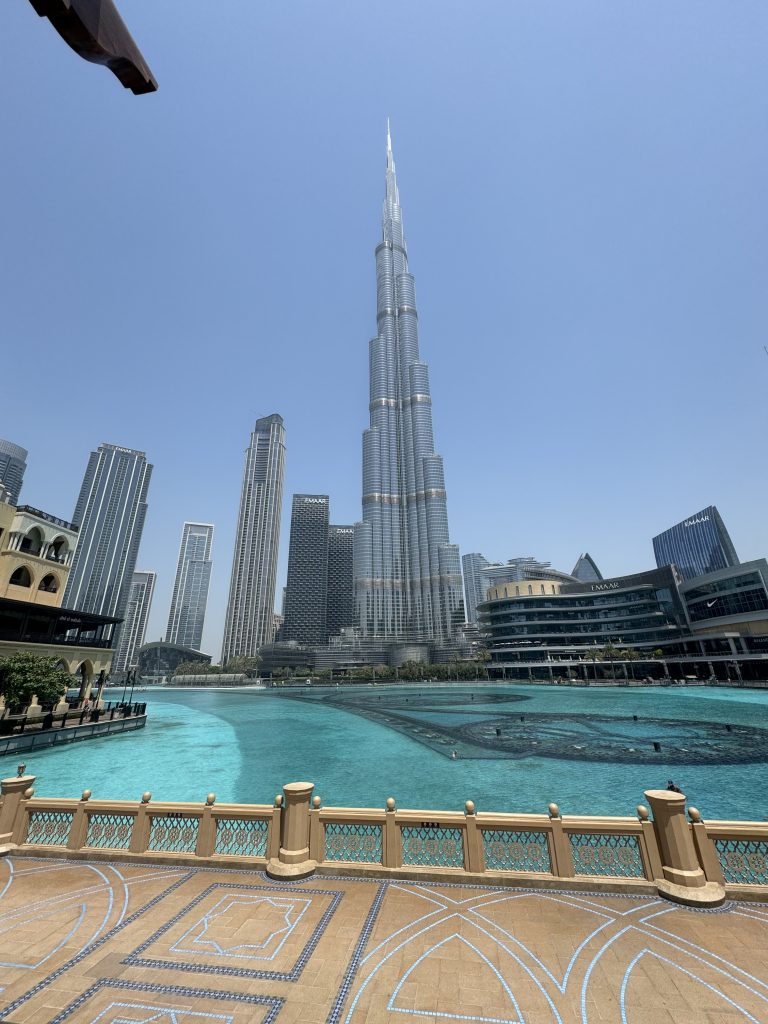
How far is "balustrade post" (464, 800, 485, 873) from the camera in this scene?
890 centimetres

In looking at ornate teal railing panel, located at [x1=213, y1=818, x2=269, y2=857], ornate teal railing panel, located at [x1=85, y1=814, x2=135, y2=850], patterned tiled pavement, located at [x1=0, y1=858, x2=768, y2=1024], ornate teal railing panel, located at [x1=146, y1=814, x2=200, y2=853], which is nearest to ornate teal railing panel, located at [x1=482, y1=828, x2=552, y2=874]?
patterned tiled pavement, located at [x1=0, y1=858, x2=768, y2=1024]

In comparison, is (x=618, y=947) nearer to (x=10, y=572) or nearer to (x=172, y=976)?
(x=172, y=976)

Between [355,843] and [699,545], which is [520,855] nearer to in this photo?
[355,843]

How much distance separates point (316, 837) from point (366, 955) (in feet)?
10.8

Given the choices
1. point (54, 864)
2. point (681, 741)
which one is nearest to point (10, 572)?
point (54, 864)

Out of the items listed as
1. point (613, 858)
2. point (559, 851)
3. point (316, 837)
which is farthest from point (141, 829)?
point (613, 858)

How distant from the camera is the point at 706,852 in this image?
26.5 feet

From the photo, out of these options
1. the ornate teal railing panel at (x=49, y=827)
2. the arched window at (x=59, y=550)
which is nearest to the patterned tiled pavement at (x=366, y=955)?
the ornate teal railing panel at (x=49, y=827)

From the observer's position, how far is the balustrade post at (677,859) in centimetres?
766

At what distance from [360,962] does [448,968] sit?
132cm

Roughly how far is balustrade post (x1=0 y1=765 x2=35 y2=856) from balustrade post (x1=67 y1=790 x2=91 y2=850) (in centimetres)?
145

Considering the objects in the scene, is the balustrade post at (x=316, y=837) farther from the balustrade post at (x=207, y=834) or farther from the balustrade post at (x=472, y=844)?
the balustrade post at (x=472, y=844)

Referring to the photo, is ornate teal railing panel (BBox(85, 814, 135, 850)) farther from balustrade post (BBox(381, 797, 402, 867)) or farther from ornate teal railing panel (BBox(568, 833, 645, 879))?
ornate teal railing panel (BBox(568, 833, 645, 879))

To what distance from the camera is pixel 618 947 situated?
6598mm
